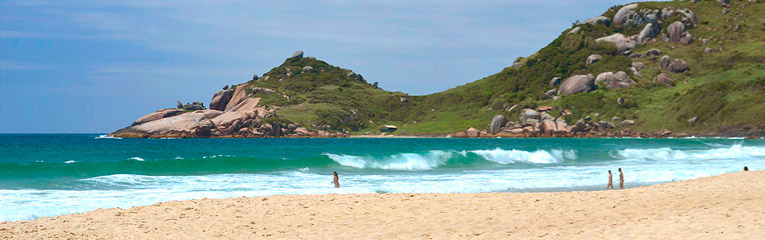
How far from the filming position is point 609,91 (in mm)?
137750

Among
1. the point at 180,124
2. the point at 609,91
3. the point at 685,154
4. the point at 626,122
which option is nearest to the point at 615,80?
the point at 609,91

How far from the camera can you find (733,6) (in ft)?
527

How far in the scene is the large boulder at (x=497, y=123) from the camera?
13675 cm

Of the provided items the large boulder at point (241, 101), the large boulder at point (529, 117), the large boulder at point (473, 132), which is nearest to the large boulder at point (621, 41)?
the large boulder at point (529, 117)

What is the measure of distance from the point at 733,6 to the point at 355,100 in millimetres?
105983

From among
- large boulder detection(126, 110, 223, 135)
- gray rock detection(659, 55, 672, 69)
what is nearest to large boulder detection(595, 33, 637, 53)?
gray rock detection(659, 55, 672, 69)

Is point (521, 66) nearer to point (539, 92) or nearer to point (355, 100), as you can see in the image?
point (539, 92)

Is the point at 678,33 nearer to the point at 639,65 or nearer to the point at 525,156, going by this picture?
the point at 639,65

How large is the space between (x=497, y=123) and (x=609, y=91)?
26.2 metres

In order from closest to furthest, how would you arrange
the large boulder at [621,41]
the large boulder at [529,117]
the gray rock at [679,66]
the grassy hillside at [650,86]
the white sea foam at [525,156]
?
the white sea foam at [525,156] < the grassy hillside at [650,86] < the large boulder at [529,117] < the gray rock at [679,66] < the large boulder at [621,41]

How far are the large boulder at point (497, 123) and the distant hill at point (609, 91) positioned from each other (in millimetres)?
306

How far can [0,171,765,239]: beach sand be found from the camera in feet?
47.6

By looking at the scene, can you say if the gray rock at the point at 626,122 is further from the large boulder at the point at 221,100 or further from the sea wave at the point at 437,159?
the large boulder at the point at 221,100

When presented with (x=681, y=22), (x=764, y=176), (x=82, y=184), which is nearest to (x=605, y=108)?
(x=681, y=22)
